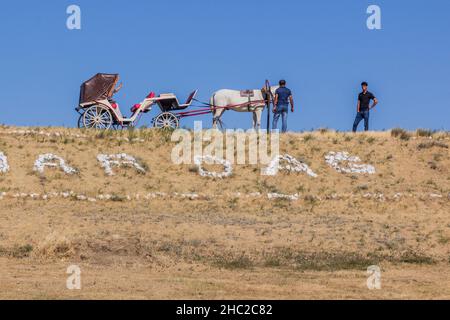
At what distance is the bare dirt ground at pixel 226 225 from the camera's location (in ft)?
61.0

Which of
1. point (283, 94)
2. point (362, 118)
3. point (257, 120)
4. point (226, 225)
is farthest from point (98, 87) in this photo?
point (362, 118)

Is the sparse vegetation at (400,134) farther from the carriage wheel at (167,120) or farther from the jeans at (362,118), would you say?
the carriage wheel at (167,120)

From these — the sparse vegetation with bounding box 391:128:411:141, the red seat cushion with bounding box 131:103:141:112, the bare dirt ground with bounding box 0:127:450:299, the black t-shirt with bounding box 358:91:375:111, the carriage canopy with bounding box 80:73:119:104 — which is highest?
the carriage canopy with bounding box 80:73:119:104

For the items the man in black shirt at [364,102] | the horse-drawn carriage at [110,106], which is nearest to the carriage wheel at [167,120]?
the horse-drawn carriage at [110,106]

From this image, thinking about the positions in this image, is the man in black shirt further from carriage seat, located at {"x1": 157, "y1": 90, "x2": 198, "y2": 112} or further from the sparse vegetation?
carriage seat, located at {"x1": 157, "y1": 90, "x2": 198, "y2": 112}

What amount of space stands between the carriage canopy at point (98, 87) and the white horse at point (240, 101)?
13.3ft

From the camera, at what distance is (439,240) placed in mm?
23719

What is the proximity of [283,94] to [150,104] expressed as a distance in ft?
16.4

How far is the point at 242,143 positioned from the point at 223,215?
638cm

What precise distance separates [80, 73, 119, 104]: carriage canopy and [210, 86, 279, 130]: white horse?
13.3 ft

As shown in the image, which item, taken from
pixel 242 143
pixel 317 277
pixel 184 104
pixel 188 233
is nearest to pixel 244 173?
pixel 242 143

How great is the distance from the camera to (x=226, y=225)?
79.8ft

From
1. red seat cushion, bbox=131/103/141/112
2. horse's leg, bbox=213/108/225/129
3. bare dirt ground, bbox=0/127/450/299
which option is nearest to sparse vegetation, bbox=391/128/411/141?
bare dirt ground, bbox=0/127/450/299

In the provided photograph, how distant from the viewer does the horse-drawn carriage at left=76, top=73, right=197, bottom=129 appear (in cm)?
3144
